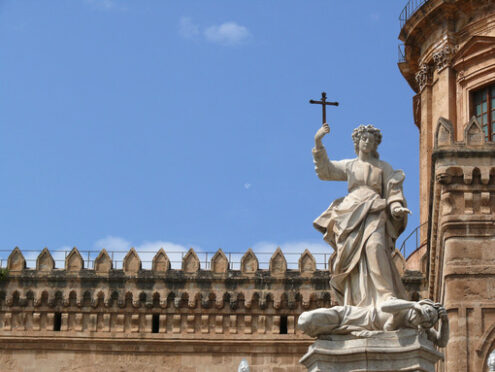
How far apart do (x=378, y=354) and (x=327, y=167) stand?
197cm

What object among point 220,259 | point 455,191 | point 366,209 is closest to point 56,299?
point 220,259

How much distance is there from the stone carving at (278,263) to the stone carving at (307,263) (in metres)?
0.41

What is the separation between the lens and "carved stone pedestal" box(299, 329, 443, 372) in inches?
395

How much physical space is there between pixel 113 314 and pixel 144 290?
954 mm

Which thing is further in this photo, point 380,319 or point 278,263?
point 278,263

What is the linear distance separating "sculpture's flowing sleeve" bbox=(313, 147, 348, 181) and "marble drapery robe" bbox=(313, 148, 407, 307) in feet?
0.13

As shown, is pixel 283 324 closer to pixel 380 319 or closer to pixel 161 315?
pixel 161 315

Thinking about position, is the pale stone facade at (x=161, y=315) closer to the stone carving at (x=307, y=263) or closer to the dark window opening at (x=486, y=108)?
the stone carving at (x=307, y=263)

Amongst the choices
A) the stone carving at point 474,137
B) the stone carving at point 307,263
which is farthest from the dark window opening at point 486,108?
the stone carving at point 474,137

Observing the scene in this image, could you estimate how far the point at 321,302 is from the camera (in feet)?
97.7

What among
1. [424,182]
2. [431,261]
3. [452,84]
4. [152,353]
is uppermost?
[452,84]

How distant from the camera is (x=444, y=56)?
112 feet

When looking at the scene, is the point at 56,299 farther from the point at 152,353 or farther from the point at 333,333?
the point at 333,333

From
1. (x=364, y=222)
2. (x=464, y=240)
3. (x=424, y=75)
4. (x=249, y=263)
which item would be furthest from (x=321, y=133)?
(x=424, y=75)
